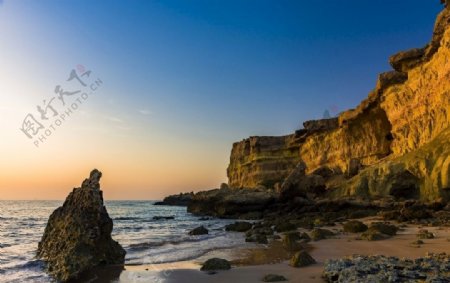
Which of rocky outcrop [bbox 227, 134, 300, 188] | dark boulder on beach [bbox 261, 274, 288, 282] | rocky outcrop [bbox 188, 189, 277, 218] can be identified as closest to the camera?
dark boulder on beach [bbox 261, 274, 288, 282]

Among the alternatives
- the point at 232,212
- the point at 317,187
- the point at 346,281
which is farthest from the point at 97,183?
the point at 317,187

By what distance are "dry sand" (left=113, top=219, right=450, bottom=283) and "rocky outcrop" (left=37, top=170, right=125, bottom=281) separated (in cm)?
107

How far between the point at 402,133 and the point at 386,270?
139 feet

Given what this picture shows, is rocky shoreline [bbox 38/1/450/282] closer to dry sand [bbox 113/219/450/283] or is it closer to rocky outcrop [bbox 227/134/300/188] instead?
dry sand [bbox 113/219/450/283]

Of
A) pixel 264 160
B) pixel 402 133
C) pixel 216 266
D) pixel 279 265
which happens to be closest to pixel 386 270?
pixel 279 265

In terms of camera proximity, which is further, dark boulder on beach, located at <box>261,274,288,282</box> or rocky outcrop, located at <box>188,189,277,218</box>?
rocky outcrop, located at <box>188,189,277,218</box>

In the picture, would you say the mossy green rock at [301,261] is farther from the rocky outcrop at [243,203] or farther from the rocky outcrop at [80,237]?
the rocky outcrop at [243,203]

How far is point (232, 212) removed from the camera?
46000mm

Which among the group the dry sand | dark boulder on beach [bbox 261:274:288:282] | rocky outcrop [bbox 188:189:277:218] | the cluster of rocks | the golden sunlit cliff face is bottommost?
the dry sand

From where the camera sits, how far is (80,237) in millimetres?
11539

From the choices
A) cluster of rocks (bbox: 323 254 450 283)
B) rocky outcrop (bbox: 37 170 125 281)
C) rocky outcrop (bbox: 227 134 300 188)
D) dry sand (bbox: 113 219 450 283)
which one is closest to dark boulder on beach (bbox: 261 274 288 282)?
dry sand (bbox: 113 219 450 283)

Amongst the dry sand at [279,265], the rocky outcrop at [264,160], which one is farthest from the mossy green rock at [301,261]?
the rocky outcrop at [264,160]

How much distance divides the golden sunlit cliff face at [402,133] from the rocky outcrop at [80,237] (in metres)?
24.9

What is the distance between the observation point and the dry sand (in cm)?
937
